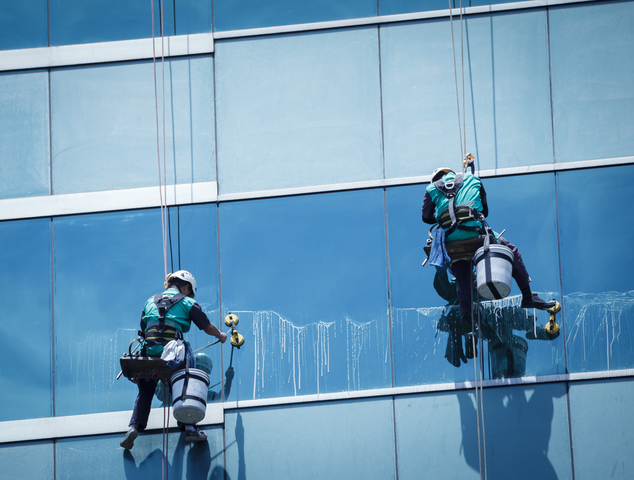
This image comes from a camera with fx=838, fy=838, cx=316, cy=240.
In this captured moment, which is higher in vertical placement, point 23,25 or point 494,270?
point 23,25

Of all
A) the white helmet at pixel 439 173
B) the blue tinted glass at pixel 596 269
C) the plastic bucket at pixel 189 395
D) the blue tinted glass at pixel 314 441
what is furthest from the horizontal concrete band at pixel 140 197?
the blue tinted glass at pixel 314 441

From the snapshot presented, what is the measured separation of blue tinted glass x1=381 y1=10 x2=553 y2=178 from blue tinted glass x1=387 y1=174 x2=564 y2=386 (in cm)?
38

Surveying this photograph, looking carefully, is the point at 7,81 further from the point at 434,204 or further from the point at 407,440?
the point at 407,440

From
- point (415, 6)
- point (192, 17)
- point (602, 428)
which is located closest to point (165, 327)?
point (192, 17)

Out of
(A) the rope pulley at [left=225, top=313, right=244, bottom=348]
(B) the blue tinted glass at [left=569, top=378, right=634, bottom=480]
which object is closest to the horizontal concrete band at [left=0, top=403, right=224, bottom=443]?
(A) the rope pulley at [left=225, top=313, right=244, bottom=348]

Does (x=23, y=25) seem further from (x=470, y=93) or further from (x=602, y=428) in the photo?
(x=602, y=428)

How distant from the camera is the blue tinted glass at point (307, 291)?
31.1 ft

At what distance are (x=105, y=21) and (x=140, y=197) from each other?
2343 mm

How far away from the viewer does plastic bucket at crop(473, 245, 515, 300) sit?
836 cm

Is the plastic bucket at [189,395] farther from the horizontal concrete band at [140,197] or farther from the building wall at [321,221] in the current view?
the horizontal concrete band at [140,197]

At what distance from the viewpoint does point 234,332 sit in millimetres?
9352

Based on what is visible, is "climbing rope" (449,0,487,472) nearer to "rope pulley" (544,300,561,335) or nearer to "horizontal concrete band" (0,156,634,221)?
"horizontal concrete band" (0,156,634,221)

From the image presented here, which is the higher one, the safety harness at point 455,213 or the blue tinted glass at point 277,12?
the blue tinted glass at point 277,12

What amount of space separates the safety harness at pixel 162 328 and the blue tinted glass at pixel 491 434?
8.52 ft
